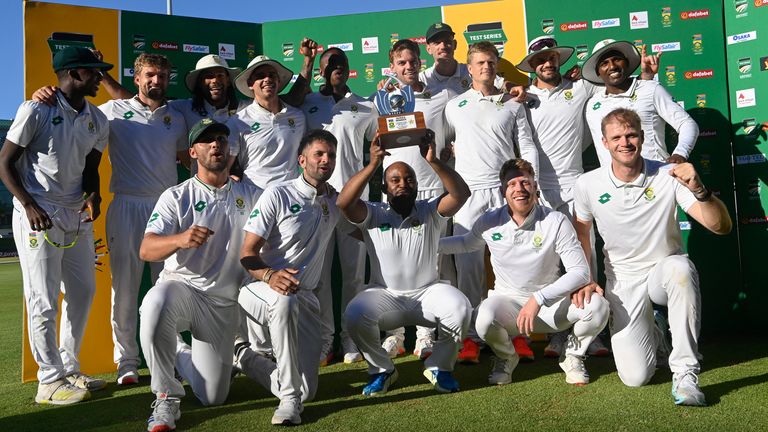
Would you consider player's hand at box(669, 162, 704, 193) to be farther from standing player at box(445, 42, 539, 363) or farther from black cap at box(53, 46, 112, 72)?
black cap at box(53, 46, 112, 72)

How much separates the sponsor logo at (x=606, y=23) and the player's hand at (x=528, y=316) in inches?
137

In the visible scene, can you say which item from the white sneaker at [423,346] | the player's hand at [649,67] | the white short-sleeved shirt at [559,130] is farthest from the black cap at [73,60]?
the player's hand at [649,67]

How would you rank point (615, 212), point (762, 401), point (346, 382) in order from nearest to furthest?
point (762, 401), point (615, 212), point (346, 382)

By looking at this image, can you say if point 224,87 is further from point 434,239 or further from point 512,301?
point 512,301

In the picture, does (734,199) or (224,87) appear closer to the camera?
(224,87)

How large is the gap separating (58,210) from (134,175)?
68 centimetres

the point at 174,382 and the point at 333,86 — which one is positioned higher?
the point at 333,86

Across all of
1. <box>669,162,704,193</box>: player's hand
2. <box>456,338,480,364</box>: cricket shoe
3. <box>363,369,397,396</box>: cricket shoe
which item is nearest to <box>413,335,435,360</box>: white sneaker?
<box>456,338,480,364</box>: cricket shoe

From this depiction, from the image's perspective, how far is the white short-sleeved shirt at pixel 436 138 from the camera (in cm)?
561

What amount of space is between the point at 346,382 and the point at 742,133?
438cm

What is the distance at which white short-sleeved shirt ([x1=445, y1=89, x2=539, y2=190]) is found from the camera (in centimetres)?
545

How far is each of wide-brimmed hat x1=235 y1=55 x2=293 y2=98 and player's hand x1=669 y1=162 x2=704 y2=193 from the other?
3.17 meters

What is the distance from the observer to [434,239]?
4.68 m

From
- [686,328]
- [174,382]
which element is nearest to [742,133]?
[686,328]
